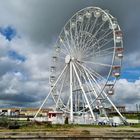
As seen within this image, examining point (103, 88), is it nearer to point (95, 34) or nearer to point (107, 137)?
point (95, 34)

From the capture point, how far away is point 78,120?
71.8 meters

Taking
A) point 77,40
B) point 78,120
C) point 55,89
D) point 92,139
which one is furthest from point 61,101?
point 92,139

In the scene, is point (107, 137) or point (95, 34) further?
point (95, 34)

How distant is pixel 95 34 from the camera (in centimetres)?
6862

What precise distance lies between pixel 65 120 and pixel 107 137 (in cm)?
4344

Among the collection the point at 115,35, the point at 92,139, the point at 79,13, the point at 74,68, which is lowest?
the point at 92,139

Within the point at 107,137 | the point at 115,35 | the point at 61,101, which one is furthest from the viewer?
the point at 61,101

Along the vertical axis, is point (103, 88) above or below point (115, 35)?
below

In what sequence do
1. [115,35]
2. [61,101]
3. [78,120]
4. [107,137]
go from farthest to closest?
[61,101], [78,120], [115,35], [107,137]

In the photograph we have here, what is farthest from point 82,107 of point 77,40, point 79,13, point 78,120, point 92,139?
point 92,139

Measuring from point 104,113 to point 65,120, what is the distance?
8.41 meters

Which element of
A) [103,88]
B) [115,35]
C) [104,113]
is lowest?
[104,113]

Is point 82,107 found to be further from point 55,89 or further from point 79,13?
point 79,13

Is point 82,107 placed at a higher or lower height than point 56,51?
lower
